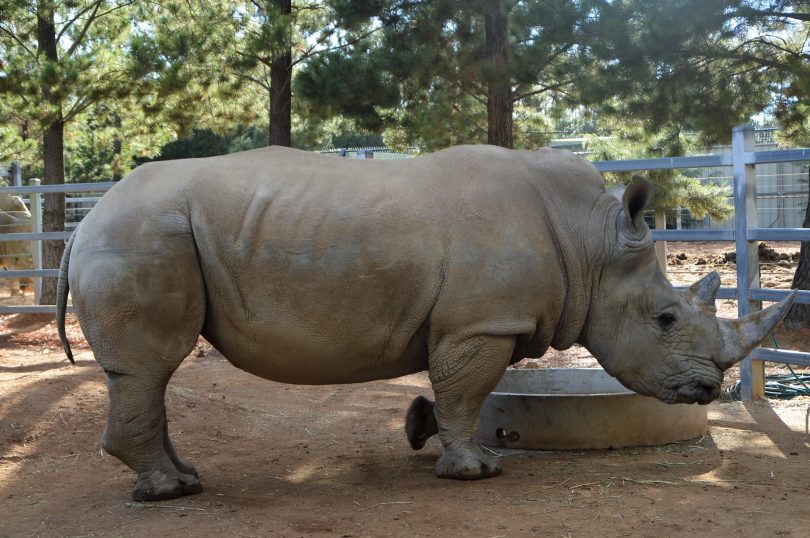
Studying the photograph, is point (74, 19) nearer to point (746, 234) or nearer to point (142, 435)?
point (746, 234)

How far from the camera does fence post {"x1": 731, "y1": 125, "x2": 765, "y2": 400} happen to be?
749cm

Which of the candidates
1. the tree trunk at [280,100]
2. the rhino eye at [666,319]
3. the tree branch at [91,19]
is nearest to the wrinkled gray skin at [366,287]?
the rhino eye at [666,319]

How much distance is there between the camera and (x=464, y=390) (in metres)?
5.20

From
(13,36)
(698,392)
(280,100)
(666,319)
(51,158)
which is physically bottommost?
(698,392)

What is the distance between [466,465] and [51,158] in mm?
11241

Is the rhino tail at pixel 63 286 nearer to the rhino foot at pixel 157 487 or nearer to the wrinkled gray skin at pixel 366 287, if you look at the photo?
the wrinkled gray skin at pixel 366 287

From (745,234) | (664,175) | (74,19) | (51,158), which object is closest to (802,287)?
(664,175)

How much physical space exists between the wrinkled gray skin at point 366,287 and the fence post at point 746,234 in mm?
2212

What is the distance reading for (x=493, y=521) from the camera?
4410 millimetres

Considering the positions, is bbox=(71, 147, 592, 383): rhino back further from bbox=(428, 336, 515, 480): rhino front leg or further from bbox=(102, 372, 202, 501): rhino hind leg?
bbox=(102, 372, 202, 501): rhino hind leg

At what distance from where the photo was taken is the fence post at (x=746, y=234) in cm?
749

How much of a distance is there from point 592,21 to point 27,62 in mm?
7300

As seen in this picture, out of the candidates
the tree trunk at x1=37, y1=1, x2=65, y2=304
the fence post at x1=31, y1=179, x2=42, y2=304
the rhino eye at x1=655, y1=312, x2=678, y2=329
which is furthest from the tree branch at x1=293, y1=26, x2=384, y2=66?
the rhino eye at x1=655, y1=312, x2=678, y2=329

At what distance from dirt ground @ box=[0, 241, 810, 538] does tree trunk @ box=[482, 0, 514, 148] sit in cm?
379
